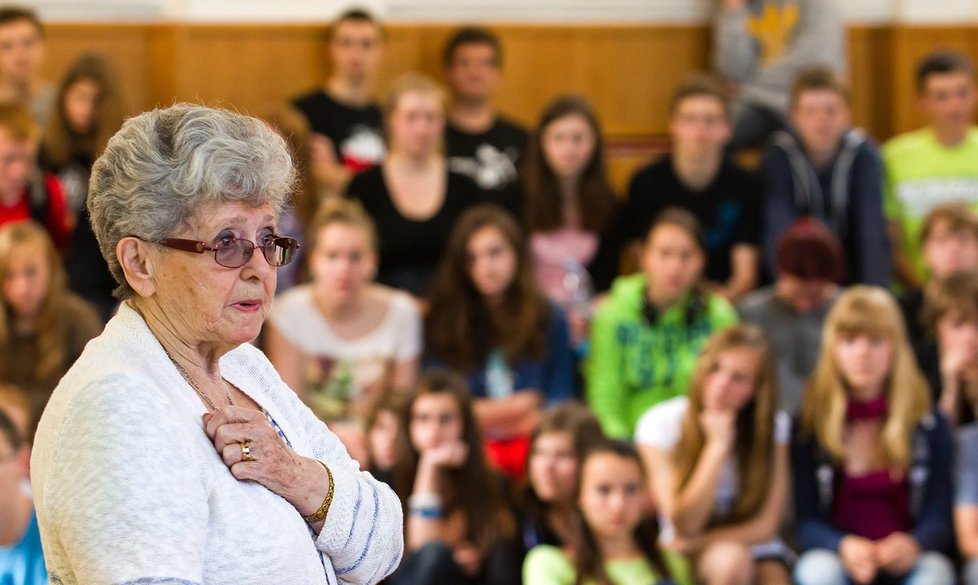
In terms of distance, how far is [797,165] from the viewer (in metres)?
6.29

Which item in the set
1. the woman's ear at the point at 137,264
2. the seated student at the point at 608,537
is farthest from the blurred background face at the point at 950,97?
the woman's ear at the point at 137,264

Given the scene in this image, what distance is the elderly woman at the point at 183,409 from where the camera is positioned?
1.85 m

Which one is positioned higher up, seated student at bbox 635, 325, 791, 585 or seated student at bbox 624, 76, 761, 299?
seated student at bbox 624, 76, 761, 299

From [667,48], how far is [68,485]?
606cm

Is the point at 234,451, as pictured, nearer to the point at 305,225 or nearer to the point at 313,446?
the point at 313,446

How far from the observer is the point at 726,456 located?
491cm

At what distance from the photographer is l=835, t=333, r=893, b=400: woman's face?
16.3 ft

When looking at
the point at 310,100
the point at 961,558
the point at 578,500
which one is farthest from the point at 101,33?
the point at 961,558

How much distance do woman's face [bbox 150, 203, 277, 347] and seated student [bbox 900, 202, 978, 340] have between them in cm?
422

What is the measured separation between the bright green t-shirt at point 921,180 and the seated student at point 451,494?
2.55 metres

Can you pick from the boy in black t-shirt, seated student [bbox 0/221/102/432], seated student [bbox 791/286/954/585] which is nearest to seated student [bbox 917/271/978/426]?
seated student [bbox 791/286/954/585]

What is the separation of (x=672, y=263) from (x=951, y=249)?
122 cm

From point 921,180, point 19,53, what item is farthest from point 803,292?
point 19,53

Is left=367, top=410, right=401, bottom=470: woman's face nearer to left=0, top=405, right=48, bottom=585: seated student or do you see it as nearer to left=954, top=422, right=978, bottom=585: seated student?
left=0, top=405, right=48, bottom=585: seated student
